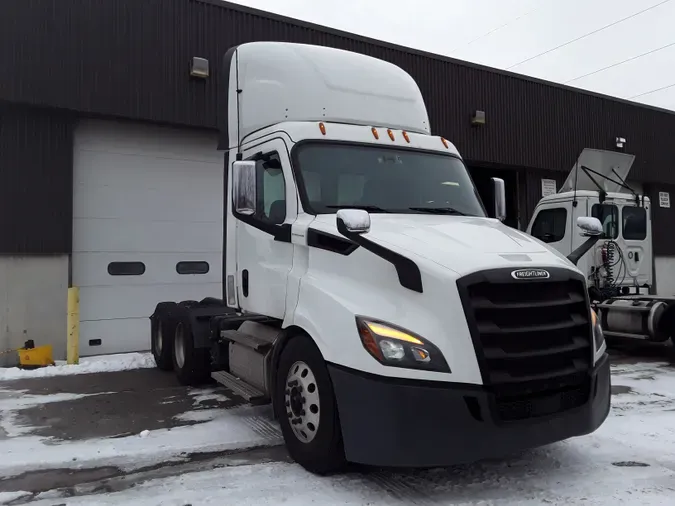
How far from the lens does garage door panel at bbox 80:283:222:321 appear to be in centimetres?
1070

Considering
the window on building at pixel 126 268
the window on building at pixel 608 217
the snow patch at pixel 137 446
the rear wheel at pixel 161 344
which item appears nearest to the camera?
the snow patch at pixel 137 446

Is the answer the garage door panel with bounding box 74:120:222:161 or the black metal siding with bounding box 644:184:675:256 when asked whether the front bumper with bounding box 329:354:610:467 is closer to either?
the garage door panel with bounding box 74:120:222:161

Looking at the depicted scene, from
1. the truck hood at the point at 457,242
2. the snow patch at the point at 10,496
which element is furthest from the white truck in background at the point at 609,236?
the snow patch at the point at 10,496

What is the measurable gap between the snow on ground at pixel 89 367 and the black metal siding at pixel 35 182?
2.04m

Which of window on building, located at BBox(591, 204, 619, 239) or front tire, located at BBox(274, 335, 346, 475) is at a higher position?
window on building, located at BBox(591, 204, 619, 239)

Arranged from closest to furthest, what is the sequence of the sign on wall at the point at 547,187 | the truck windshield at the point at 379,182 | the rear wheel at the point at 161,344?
the truck windshield at the point at 379,182
the rear wheel at the point at 161,344
the sign on wall at the point at 547,187

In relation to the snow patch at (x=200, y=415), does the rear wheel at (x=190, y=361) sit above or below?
above

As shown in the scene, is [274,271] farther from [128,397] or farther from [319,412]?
[128,397]

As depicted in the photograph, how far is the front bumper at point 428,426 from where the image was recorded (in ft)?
12.1

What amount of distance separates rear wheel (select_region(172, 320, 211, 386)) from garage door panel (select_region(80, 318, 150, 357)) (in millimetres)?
3400

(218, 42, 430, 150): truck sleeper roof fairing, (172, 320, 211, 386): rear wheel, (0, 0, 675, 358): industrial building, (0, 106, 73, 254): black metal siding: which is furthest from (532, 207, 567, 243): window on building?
(0, 106, 73, 254): black metal siding

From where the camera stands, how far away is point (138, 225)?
11.2m

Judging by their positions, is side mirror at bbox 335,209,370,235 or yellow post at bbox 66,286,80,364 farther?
yellow post at bbox 66,286,80,364

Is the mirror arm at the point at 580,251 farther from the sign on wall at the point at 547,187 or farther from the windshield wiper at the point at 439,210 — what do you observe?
the sign on wall at the point at 547,187
